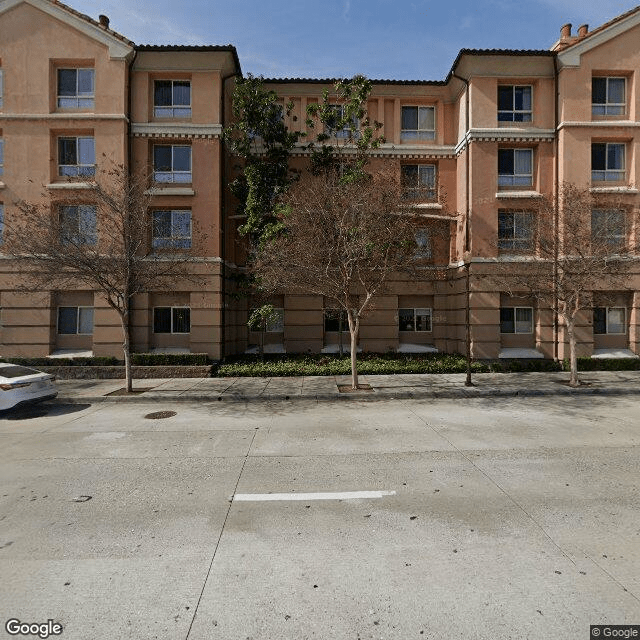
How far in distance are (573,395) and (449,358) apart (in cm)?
554

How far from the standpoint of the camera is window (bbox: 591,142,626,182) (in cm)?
1720

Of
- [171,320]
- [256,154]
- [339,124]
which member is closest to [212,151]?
[256,154]

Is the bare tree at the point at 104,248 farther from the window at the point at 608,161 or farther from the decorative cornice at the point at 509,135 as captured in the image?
the window at the point at 608,161

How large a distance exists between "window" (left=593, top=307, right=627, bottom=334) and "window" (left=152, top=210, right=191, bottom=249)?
19490 mm

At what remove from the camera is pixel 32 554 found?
408 centimetres

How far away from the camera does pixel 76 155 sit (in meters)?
16.8

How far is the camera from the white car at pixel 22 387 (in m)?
9.81

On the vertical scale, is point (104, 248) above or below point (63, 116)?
below

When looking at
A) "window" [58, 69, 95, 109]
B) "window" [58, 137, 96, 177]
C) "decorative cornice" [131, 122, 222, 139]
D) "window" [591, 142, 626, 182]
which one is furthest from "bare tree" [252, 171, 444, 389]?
"window" [58, 69, 95, 109]

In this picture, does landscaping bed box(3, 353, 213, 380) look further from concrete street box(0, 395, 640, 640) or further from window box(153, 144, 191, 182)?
window box(153, 144, 191, 182)

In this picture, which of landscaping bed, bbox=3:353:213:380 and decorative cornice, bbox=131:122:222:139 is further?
decorative cornice, bbox=131:122:222:139

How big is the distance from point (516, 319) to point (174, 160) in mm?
17723

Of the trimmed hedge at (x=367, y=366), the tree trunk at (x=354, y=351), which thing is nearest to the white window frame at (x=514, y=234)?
the trimmed hedge at (x=367, y=366)

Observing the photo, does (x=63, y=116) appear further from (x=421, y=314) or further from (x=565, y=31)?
(x=565, y=31)
